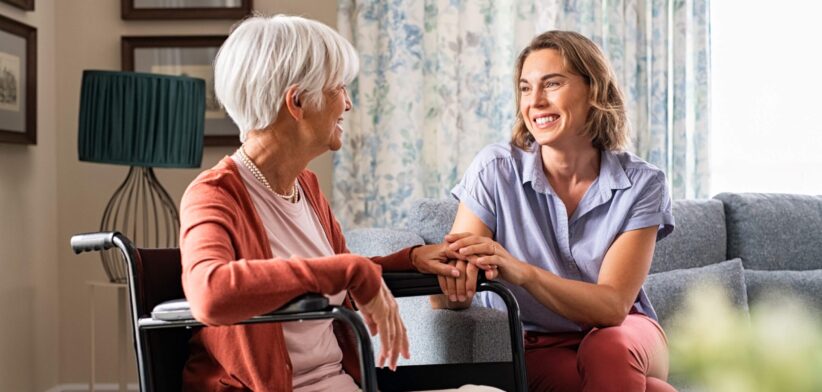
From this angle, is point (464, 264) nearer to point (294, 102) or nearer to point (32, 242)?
point (294, 102)

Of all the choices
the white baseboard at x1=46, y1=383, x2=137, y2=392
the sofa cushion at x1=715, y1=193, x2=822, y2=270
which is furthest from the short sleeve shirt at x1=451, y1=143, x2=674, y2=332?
the white baseboard at x1=46, y1=383, x2=137, y2=392

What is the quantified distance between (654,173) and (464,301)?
0.56 metres

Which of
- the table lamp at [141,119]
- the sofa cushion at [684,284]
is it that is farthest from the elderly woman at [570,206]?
Answer: the table lamp at [141,119]

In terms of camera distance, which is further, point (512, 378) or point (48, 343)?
point (48, 343)

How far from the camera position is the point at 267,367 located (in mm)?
1629

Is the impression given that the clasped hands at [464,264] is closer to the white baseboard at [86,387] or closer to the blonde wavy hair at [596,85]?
the blonde wavy hair at [596,85]

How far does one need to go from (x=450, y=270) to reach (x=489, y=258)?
94 millimetres

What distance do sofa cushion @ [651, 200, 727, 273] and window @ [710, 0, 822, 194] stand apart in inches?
31.9

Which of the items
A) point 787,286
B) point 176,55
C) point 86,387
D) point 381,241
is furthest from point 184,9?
point 787,286

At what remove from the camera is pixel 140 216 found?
381cm

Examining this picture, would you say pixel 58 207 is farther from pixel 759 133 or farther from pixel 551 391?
pixel 759 133

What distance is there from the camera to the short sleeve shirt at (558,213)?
2.26m

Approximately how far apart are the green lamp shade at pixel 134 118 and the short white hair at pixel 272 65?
1509mm

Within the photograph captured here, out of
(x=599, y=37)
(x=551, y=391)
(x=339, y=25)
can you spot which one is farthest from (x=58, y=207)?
(x=551, y=391)
